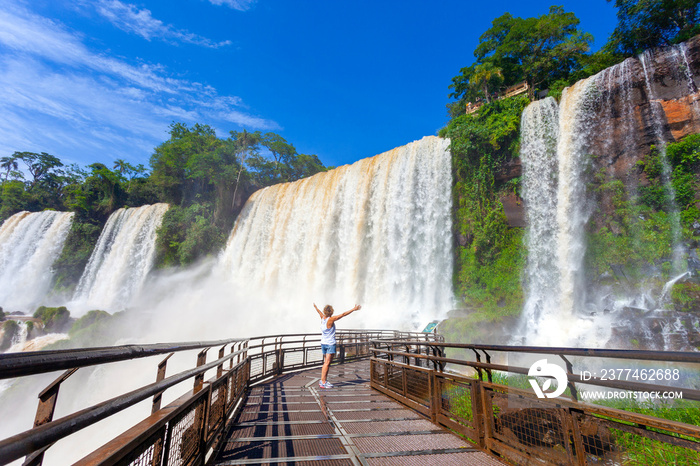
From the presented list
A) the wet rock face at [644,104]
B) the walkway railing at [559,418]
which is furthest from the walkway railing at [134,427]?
the wet rock face at [644,104]

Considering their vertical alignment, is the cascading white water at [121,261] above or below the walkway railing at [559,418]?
Result: above

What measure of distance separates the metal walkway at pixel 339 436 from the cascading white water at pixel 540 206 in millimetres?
13912

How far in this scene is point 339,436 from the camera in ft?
11.6

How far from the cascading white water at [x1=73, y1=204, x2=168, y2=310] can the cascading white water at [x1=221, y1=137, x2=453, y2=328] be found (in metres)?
14.2

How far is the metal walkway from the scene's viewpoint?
2969 mm

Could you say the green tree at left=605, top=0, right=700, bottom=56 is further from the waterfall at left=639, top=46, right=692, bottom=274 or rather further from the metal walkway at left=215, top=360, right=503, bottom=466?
the metal walkway at left=215, top=360, right=503, bottom=466

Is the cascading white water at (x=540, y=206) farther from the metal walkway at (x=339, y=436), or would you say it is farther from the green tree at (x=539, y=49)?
the metal walkway at (x=339, y=436)

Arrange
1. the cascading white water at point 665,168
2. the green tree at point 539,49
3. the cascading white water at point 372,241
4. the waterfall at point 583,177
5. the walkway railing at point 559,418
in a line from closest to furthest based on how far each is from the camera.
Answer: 1. the walkway railing at point 559,418
2. the cascading white water at point 665,168
3. the waterfall at point 583,177
4. the cascading white water at point 372,241
5. the green tree at point 539,49

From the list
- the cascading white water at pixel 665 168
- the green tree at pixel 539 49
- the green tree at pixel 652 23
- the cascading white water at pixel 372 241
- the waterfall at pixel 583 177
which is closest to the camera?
the cascading white water at pixel 665 168

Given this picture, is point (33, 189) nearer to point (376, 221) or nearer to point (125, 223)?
point (125, 223)

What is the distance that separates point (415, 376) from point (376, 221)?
17.9m

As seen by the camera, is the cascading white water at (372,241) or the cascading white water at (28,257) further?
the cascading white water at (28,257)

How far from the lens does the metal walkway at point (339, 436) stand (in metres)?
2.97

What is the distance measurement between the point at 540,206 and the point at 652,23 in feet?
46.0
